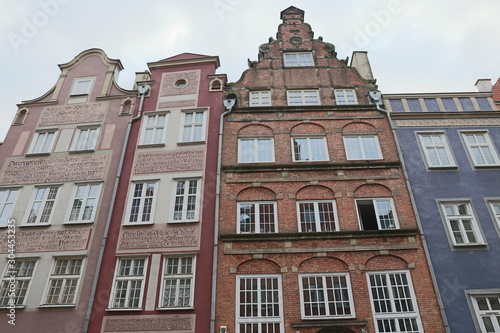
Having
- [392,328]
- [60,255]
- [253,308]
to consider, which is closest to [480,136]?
[392,328]

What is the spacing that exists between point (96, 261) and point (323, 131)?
1312 centimetres

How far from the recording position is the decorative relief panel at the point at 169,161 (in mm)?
19406

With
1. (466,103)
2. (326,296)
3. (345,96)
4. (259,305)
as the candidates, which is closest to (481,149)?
(466,103)

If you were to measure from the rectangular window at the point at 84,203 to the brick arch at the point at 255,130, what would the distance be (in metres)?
8.14

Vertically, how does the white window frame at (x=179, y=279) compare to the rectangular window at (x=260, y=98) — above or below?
below

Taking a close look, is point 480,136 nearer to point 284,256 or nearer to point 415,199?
point 415,199

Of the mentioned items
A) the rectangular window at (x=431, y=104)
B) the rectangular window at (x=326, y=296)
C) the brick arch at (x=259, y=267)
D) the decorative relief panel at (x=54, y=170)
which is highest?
the rectangular window at (x=431, y=104)

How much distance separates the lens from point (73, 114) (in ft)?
73.8

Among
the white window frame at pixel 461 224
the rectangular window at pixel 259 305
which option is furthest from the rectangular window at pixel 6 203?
the white window frame at pixel 461 224

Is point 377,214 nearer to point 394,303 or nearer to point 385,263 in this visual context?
point 385,263

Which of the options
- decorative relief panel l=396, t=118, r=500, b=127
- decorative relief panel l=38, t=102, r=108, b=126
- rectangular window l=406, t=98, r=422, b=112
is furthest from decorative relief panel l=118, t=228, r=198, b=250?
rectangular window l=406, t=98, r=422, b=112

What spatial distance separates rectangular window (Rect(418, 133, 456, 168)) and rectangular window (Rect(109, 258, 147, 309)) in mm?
14782

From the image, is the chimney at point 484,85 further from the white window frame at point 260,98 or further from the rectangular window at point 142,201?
the rectangular window at point 142,201

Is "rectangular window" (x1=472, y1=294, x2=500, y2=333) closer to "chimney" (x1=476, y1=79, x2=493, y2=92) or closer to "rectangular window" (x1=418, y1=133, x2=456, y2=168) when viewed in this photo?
"rectangular window" (x1=418, y1=133, x2=456, y2=168)
